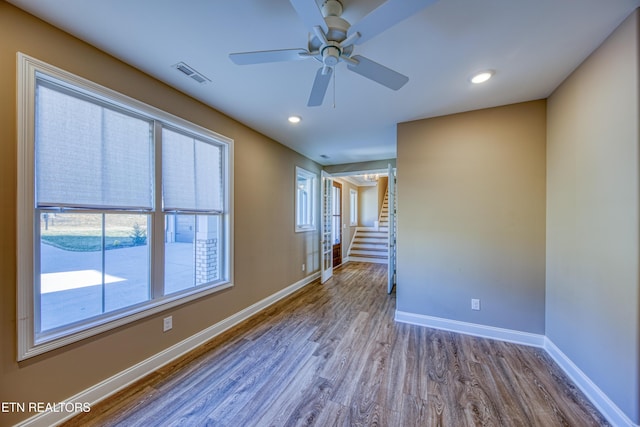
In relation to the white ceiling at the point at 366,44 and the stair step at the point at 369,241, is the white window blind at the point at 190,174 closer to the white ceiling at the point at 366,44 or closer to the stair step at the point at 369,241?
the white ceiling at the point at 366,44

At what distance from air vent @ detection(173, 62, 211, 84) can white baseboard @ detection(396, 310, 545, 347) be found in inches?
127

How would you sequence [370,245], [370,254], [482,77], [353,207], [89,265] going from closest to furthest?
[89,265], [482,77], [370,254], [370,245], [353,207]

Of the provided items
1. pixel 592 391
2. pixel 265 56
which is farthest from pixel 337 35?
pixel 592 391

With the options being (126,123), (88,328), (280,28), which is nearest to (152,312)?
(88,328)

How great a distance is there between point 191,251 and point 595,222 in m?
3.32

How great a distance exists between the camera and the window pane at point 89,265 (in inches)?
57.5

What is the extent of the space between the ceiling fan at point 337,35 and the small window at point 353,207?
6.20 m

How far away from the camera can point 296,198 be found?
165 inches

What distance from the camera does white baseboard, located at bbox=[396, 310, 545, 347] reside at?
2344 millimetres

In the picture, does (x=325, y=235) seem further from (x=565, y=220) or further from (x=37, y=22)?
(x=37, y=22)

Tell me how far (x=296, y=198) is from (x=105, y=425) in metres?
3.29

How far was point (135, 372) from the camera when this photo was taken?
181cm

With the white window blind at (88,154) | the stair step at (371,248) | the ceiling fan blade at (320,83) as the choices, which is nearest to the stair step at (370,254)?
the stair step at (371,248)

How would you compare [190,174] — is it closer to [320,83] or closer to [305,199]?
[320,83]
